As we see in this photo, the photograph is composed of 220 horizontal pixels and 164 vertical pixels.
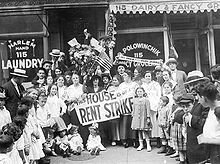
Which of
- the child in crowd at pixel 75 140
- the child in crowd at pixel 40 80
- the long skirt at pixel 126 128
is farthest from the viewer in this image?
the child in crowd at pixel 40 80

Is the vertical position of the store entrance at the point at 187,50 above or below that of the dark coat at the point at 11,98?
above

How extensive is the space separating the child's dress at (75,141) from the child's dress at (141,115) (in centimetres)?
123

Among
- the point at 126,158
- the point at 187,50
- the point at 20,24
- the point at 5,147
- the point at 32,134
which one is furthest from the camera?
the point at 187,50

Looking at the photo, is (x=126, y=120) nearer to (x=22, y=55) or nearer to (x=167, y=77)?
(x=167, y=77)

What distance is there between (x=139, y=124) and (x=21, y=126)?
3.10 metres

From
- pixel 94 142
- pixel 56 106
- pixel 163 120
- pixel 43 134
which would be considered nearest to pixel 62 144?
pixel 43 134

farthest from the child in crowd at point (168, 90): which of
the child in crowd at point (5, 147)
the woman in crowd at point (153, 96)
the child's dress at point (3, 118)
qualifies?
the child in crowd at point (5, 147)

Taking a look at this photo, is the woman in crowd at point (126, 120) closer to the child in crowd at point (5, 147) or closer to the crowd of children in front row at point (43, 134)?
the crowd of children in front row at point (43, 134)

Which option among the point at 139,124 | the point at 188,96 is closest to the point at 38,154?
the point at 139,124

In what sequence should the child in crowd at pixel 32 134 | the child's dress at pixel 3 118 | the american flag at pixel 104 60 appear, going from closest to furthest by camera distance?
1. the child in crowd at pixel 32 134
2. the child's dress at pixel 3 118
3. the american flag at pixel 104 60

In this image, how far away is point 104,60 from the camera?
942cm

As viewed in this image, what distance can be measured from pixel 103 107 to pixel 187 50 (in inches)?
177

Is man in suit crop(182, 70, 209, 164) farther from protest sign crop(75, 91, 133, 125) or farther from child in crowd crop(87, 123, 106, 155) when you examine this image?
protest sign crop(75, 91, 133, 125)

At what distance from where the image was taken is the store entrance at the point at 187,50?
1141cm
